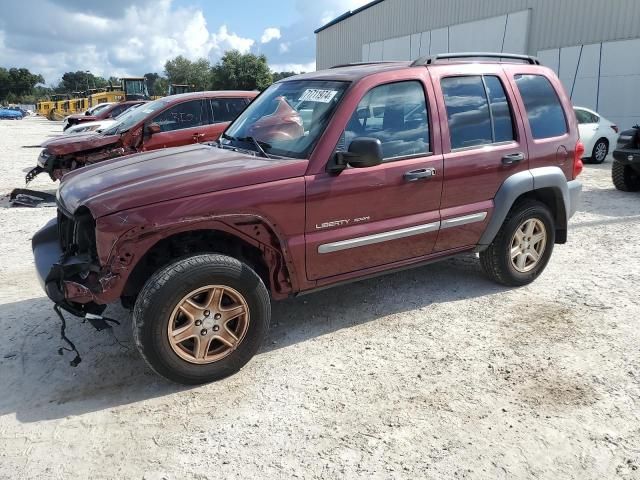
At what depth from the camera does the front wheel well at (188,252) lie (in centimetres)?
330

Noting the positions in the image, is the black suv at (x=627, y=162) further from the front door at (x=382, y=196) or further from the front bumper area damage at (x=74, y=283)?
the front bumper area damage at (x=74, y=283)

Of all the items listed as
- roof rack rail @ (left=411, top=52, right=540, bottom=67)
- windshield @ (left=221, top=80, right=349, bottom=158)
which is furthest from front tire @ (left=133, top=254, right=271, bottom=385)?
roof rack rail @ (left=411, top=52, right=540, bottom=67)

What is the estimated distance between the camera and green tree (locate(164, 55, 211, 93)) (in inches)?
3133

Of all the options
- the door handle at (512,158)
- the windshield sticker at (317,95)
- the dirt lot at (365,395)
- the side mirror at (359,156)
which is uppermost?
the windshield sticker at (317,95)

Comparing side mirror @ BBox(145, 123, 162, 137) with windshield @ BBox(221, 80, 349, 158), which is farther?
side mirror @ BBox(145, 123, 162, 137)

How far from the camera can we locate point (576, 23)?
17.7 meters

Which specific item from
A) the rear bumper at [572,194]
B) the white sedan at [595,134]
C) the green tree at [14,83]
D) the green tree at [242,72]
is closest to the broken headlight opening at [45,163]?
the rear bumper at [572,194]

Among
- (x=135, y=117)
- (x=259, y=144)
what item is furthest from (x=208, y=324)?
(x=135, y=117)

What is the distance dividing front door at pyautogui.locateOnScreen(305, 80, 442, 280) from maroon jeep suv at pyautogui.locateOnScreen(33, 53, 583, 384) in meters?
0.01

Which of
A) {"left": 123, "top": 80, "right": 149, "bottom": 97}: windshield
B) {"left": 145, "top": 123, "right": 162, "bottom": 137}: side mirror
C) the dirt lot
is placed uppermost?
{"left": 123, "top": 80, "right": 149, "bottom": 97}: windshield

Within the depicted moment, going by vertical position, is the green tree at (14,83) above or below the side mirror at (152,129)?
above

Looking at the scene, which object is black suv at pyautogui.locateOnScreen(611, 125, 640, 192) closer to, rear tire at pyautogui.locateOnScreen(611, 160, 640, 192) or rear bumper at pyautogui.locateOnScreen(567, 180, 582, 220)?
rear tire at pyautogui.locateOnScreen(611, 160, 640, 192)

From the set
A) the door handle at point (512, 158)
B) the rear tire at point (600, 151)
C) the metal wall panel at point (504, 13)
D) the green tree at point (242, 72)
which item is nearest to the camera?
the door handle at point (512, 158)

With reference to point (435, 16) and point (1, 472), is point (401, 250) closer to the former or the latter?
point (1, 472)
